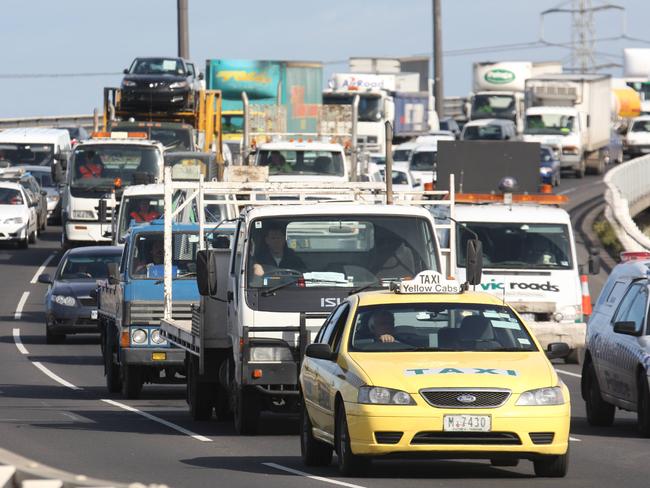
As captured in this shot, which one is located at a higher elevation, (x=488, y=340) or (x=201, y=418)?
(x=488, y=340)

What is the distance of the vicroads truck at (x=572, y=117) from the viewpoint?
224ft

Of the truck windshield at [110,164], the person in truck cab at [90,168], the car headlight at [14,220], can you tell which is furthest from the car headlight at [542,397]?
the car headlight at [14,220]

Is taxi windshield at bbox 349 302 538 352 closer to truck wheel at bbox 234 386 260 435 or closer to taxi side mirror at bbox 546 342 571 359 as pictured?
taxi side mirror at bbox 546 342 571 359

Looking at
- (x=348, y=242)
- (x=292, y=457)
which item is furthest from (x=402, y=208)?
(x=292, y=457)

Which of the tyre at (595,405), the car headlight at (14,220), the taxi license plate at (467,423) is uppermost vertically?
the taxi license plate at (467,423)

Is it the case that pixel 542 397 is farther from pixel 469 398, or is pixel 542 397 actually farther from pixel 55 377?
pixel 55 377

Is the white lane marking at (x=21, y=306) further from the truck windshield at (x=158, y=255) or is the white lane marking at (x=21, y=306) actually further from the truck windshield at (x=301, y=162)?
the truck windshield at (x=158, y=255)

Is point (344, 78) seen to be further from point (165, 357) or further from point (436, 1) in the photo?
point (165, 357)

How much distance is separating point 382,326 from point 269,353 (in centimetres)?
242

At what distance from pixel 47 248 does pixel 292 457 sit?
34966 mm

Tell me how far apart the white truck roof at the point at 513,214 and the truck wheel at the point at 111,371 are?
5.99 m

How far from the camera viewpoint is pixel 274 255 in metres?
16.9

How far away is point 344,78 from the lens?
75.9 m

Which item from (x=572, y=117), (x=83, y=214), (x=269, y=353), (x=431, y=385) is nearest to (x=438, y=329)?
(x=431, y=385)
